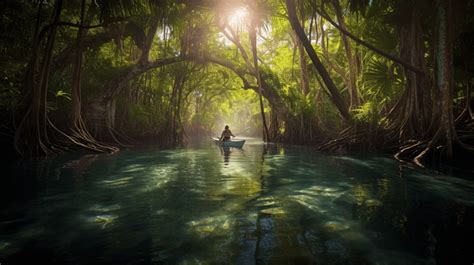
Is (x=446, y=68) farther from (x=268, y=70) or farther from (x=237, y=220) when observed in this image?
(x=268, y=70)

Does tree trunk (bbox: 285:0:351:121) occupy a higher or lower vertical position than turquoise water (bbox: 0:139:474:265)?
higher

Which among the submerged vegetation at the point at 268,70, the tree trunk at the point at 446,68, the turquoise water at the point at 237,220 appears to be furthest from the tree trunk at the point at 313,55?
the turquoise water at the point at 237,220

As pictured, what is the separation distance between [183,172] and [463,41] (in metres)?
10.8

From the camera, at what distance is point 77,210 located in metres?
3.95

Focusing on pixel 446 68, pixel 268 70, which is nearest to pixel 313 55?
pixel 446 68

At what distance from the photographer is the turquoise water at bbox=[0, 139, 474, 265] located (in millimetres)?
2582

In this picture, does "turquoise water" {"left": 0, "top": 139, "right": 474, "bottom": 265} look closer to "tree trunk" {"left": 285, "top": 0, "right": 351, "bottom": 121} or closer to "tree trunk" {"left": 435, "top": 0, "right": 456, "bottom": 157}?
"tree trunk" {"left": 435, "top": 0, "right": 456, "bottom": 157}

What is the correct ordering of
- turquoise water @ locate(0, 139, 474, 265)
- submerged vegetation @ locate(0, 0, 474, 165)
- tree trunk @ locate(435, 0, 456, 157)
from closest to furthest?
turquoise water @ locate(0, 139, 474, 265) → tree trunk @ locate(435, 0, 456, 157) → submerged vegetation @ locate(0, 0, 474, 165)

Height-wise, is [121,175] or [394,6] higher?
[394,6]

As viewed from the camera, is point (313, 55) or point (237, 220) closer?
point (237, 220)

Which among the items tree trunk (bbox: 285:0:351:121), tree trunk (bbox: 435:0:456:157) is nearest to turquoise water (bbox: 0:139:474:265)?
tree trunk (bbox: 435:0:456:157)

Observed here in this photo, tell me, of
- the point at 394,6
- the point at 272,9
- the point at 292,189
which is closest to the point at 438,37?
the point at 394,6

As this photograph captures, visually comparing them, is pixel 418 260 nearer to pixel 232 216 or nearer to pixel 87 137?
pixel 232 216

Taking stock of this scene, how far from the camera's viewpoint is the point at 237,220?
3.56 meters
